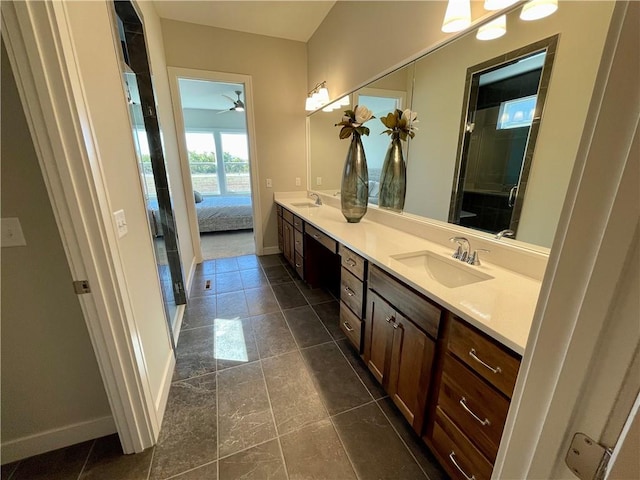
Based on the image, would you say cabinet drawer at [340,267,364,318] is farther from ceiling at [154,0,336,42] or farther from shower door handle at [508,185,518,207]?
ceiling at [154,0,336,42]

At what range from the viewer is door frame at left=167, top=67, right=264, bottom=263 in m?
3.04

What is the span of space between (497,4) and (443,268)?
1.28 meters

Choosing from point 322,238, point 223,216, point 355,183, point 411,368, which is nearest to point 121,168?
point 322,238

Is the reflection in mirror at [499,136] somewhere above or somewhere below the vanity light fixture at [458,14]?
below

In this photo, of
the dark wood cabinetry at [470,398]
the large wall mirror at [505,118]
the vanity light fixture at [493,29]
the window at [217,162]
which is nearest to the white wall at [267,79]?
the large wall mirror at [505,118]

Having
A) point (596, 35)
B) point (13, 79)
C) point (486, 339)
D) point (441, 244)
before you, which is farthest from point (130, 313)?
point (596, 35)

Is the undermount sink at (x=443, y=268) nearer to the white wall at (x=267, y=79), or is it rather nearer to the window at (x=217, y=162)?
the white wall at (x=267, y=79)

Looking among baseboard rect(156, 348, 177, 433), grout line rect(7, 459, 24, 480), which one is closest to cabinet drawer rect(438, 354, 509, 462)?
baseboard rect(156, 348, 177, 433)

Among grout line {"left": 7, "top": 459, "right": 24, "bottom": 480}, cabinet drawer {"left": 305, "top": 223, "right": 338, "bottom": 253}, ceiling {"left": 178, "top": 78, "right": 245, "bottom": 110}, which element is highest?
ceiling {"left": 178, "top": 78, "right": 245, "bottom": 110}

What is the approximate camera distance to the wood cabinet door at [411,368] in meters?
1.14

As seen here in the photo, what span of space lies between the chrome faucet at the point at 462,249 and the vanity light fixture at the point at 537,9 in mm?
1002

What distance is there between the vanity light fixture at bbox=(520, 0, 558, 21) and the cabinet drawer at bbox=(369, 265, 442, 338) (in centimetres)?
128

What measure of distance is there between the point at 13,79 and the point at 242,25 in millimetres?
2848

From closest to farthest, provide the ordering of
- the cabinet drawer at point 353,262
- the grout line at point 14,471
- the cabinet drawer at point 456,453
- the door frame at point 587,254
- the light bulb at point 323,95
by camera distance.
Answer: the door frame at point 587,254 → the cabinet drawer at point 456,453 → the grout line at point 14,471 → the cabinet drawer at point 353,262 → the light bulb at point 323,95
